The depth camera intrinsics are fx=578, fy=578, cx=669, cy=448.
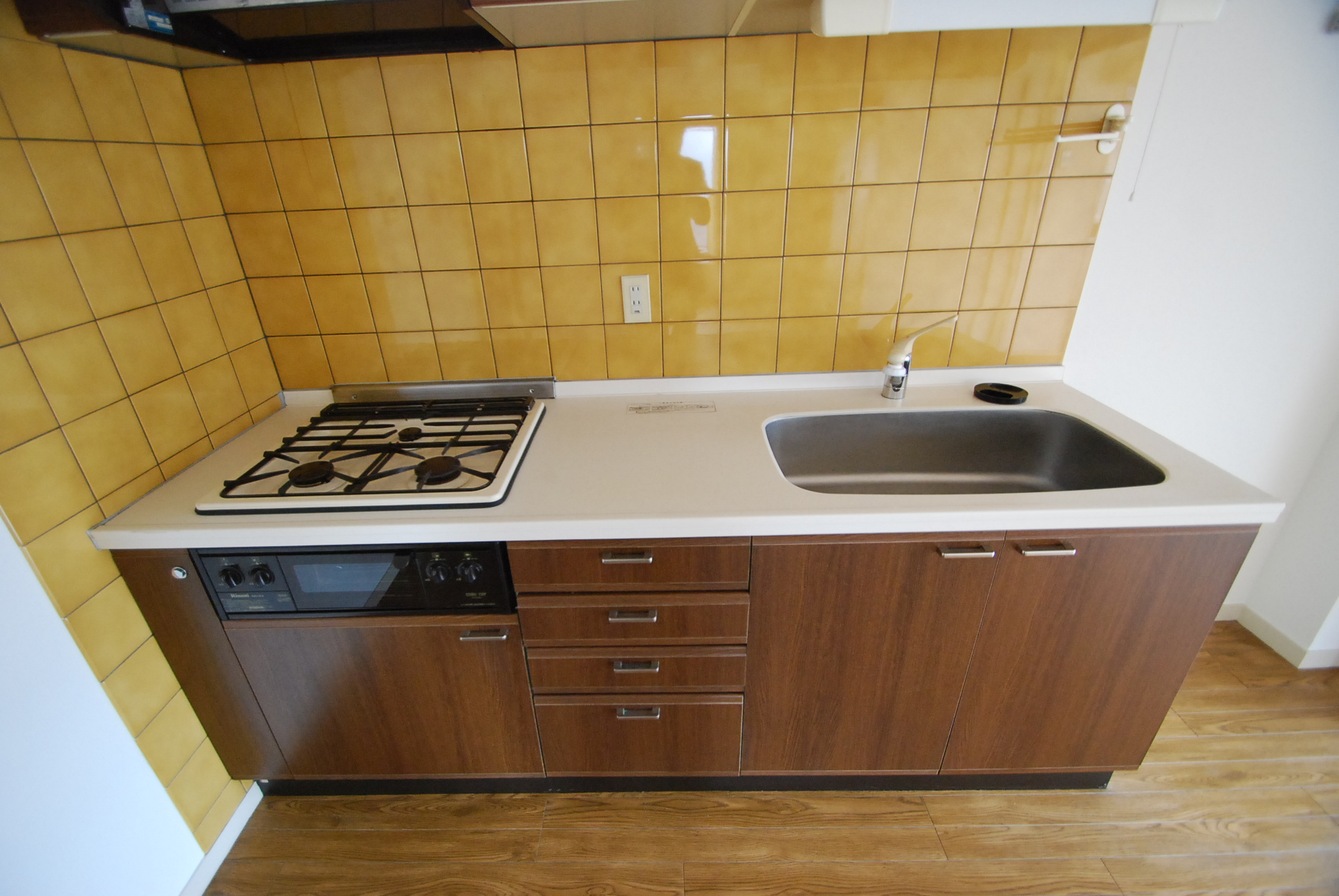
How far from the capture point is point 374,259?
57.9 inches

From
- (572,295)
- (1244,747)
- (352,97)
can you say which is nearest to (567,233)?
(572,295)

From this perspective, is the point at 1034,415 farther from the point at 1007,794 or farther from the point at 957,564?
the point at 1007,794

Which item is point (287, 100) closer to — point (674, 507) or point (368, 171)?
point (368, 171)

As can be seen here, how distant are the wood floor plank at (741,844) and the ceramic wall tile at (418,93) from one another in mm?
1721

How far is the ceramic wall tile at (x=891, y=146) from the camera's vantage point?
4.39ft

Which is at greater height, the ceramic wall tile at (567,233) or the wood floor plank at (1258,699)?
the ceramic wall tile at (567,233)

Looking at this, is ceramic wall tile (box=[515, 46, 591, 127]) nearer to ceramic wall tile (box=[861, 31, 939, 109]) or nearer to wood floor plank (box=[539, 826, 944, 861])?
ceramic wall tile (box=[861, 31, 939, 109])

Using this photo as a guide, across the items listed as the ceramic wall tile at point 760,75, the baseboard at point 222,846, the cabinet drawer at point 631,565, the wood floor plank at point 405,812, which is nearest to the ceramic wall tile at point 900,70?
the ceramic wall tile at point 760,75

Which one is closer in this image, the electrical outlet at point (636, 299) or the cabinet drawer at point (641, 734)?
the cabinet drawer at point (641, 734)

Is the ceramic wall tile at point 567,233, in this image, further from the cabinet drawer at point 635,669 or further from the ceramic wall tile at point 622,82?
the cabinet drawer at point 635,669

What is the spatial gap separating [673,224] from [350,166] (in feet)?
2.58

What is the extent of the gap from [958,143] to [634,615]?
4.30 ft

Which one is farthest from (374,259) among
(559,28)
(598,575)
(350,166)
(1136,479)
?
(1136,479)

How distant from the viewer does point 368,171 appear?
4.56 feet
